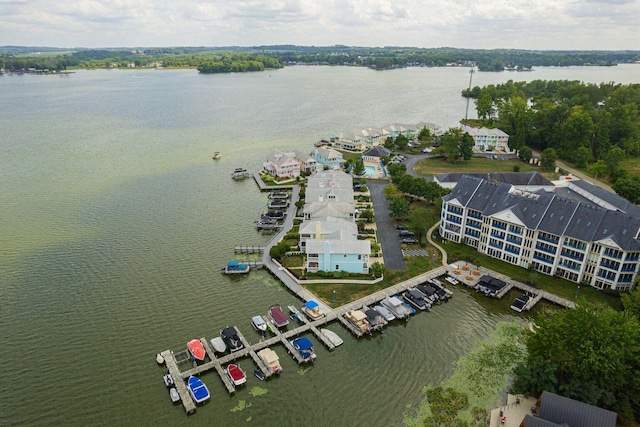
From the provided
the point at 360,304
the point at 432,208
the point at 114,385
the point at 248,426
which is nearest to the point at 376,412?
the point at 248,426

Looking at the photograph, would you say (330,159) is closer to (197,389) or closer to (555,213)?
(555,213)

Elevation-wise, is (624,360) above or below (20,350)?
above

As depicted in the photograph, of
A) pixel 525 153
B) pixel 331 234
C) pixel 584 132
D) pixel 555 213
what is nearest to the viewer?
pixel 555 213

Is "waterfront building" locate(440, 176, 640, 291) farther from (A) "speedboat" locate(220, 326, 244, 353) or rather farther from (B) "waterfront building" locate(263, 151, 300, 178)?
(B) "waterfront building" locate(263, 151, 300, 178)

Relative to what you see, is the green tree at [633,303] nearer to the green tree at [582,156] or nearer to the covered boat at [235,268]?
the covered boat at [235,268]

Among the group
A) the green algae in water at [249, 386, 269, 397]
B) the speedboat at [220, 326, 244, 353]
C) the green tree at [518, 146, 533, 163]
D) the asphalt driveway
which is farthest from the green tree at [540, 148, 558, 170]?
the green algae in water at [249, 386, 269, 397]

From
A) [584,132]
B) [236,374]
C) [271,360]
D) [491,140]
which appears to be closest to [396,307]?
[271,360]

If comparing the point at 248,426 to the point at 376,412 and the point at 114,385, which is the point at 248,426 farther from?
the point at 114,385
